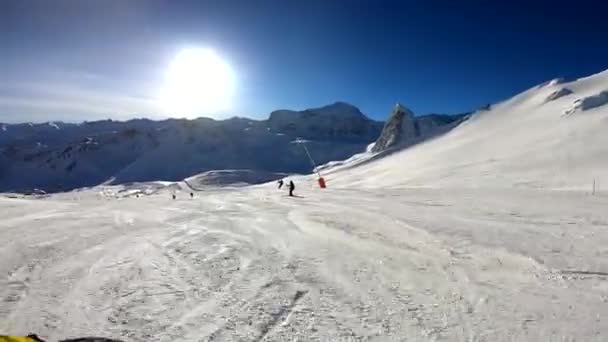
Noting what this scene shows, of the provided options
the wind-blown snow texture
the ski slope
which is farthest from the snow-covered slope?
the ski slope

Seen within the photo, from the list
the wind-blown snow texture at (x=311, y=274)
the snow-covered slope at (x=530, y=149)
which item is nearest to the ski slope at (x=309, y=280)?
the wind-blown snow texture at (x=311, y=274)

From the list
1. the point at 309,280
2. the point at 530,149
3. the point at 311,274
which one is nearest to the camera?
the point at 309,280

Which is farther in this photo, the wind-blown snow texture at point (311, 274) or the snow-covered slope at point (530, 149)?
the snow-covered slope at point (530, 149)

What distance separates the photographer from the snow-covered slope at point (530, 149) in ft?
113

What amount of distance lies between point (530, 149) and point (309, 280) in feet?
153

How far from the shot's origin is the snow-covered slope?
34312 mm

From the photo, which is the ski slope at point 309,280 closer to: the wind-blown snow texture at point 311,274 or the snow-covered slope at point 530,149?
the wind-blown snow texture at point 311,274

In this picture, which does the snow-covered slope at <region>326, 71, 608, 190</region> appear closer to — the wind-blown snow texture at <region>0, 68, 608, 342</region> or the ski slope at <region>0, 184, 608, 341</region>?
the wind-blown snow texture at <region>0, 68, 608, 342</region>

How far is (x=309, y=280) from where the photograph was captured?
7531 mm

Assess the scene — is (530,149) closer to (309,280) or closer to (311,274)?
(311,274)

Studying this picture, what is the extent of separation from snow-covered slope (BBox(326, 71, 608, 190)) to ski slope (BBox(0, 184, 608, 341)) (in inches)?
800

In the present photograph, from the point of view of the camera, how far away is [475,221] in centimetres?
1334

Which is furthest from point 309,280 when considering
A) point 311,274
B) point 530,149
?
point 530,149

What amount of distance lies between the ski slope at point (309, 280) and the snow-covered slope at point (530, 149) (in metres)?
20.3
